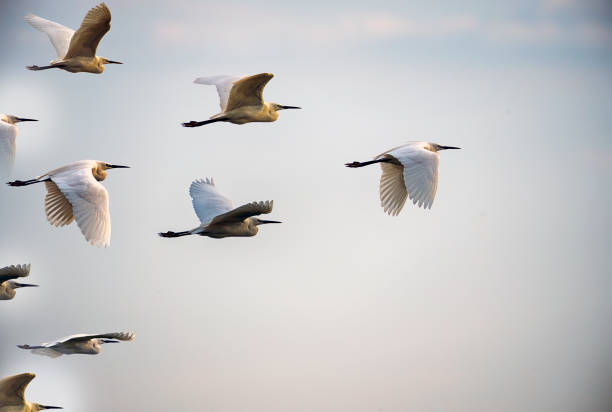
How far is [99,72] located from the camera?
55.9 ft

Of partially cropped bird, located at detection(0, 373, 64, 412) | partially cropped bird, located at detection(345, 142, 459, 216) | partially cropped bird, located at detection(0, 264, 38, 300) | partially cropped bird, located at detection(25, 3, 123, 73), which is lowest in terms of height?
partially cropped bird, located at detection(0, 373, 64, 412)

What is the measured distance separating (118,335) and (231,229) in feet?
8.48

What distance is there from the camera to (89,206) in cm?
1342

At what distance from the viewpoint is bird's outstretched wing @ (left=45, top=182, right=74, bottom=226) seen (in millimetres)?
14367

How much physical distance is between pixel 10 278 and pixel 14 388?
151cm

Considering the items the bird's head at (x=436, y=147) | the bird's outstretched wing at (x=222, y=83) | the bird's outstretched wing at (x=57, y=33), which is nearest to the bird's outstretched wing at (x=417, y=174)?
the bird's head at (x=436, y=147)

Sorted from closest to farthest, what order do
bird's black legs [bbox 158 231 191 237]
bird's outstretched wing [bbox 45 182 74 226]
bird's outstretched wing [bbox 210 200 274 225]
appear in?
bird's outstretched wing [bbox 210 200 274 225] < bird's outstretched wing [bbox 45 182 74 226] < bird's black legs [bbox 158 231 191 237]

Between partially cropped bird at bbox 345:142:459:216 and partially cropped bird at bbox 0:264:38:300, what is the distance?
465 centimetres

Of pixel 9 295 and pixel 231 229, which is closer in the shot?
pixel 231 229

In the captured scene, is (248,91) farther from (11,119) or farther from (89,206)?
(11,119)

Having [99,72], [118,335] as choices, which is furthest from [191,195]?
[118,335]

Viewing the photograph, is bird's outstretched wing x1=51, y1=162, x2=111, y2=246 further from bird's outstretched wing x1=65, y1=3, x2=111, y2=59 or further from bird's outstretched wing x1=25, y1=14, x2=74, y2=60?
bird's outstretched wing x1=25, y1=14, x2=74, y2=60

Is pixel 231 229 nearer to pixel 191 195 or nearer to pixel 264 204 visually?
pixel 191 195

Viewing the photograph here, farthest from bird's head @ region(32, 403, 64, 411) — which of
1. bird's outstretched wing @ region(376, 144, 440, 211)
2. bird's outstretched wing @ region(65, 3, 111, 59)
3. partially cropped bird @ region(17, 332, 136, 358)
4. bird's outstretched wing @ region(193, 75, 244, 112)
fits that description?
bird's outstretched wing @ region(376, 144, 440, 211)
